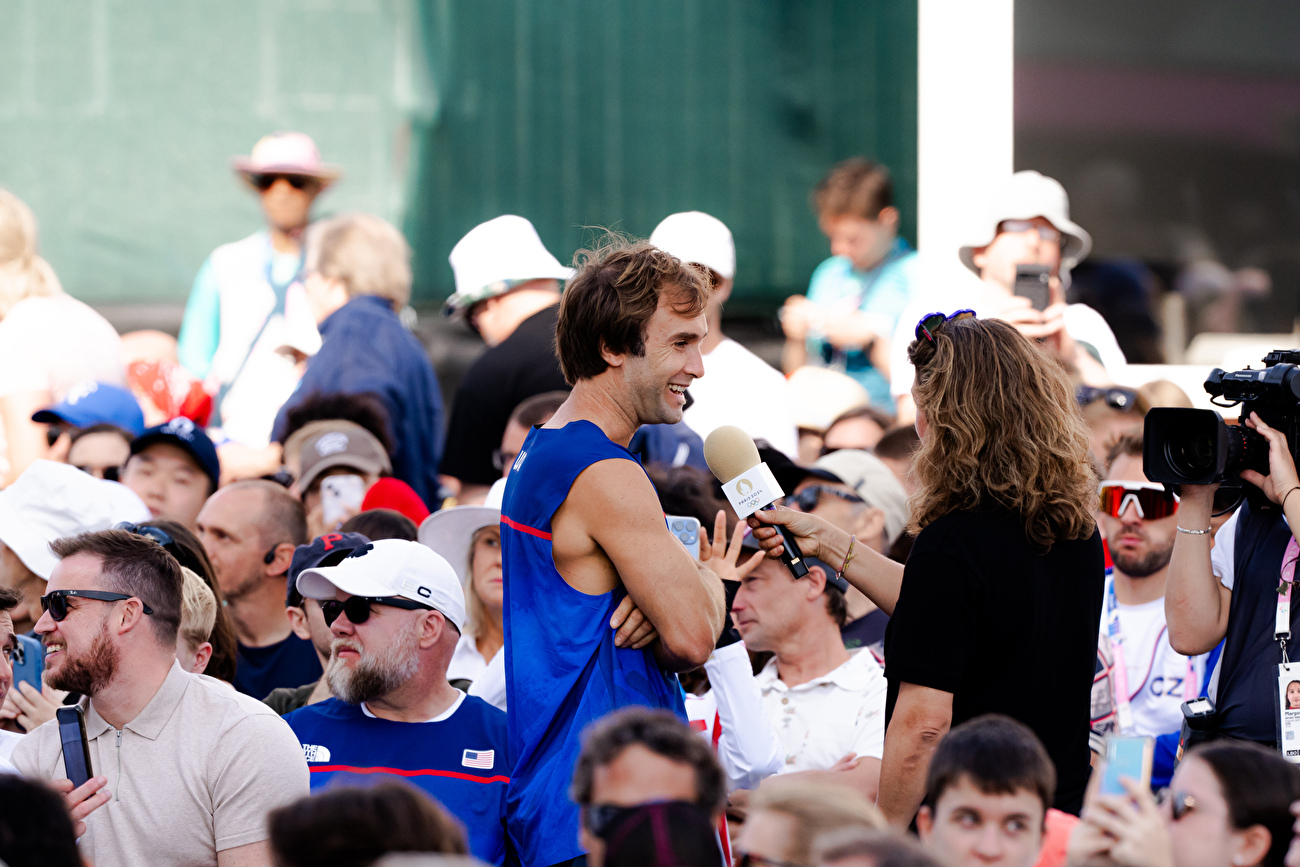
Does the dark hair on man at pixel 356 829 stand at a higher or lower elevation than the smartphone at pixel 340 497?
higher

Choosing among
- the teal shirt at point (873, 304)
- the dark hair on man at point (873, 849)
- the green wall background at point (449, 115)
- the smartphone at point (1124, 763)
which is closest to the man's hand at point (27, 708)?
the dark hair on man at point (873, 849)

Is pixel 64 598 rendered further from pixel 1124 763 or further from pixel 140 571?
pixel 1124 763

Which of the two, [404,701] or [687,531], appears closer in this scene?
[687,531]

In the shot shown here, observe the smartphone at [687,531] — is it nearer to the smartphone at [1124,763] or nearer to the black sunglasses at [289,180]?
the smartphone at [1124,763]

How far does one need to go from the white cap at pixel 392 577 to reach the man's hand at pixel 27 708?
770 mm

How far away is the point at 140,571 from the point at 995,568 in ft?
6.34

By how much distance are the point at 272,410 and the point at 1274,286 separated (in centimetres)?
600

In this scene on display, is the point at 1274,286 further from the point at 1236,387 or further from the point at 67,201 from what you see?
the point at 67,201

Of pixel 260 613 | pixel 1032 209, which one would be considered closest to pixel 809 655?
pixel 260 613

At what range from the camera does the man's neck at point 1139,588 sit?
16.6ft

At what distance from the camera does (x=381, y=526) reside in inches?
189

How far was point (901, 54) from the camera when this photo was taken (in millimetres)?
10117

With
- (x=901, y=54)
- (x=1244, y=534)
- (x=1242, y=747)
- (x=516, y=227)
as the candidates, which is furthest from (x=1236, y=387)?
(x=901, y=54)

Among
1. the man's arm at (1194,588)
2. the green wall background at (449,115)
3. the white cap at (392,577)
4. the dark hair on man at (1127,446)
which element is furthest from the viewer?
the green wall background at (449,115)
